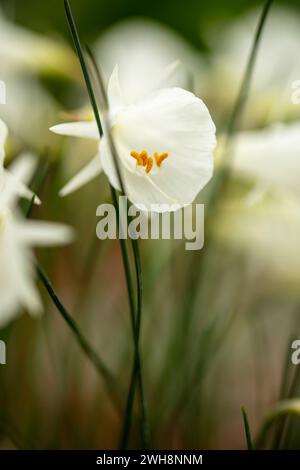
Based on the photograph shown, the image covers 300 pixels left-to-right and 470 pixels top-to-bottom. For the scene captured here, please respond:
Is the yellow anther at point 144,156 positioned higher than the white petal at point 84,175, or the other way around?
the yellow anther at point 144,156

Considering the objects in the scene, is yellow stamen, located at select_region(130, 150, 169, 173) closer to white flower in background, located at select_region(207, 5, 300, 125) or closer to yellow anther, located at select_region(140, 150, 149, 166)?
yellow anther, located at select_region(140, 150, 149, 166)

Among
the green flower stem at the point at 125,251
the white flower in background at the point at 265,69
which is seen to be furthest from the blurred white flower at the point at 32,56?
the green flower stem at the point at 125,251

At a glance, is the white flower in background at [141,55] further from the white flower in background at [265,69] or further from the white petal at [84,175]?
the white petal at [84,175]

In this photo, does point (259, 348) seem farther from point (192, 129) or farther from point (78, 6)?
point (78, 6)
